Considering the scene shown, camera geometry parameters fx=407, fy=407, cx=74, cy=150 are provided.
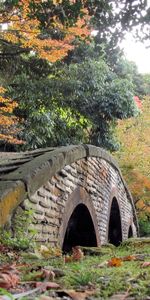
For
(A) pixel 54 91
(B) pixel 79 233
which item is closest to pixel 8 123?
(A) pixel 54 91

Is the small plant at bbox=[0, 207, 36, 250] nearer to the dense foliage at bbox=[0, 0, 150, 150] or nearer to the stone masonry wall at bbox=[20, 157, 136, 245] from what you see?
the stone masonry wall at bbox=[20, 157, 136, 245]

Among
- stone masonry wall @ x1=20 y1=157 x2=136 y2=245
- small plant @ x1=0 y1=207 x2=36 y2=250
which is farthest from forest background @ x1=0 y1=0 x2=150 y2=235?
small plant @ x1=0 y1=207 x2=36 y2=250

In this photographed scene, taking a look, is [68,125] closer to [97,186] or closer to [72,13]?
[97,186]

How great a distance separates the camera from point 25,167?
4375 mm

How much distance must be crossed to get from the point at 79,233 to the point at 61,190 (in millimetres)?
3251

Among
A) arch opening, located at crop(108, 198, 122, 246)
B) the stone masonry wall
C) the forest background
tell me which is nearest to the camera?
the stone masonry wall

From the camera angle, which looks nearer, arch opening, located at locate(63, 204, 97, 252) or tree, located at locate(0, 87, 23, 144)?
arch opening, located at locate(63, 204, 97, 252)

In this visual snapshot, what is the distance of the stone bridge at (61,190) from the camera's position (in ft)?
12.8

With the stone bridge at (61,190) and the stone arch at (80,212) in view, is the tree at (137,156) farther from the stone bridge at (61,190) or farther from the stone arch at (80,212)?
the stone arch at (80,212)

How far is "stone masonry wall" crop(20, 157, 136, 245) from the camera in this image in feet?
14.8

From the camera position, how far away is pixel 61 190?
5.35 m

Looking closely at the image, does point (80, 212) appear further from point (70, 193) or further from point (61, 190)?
point (61, 190)

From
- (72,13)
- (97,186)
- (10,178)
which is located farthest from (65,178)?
(97,186)

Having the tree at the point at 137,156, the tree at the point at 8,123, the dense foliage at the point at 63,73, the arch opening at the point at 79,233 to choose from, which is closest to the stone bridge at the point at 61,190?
the arch opening at the point at 79,233
